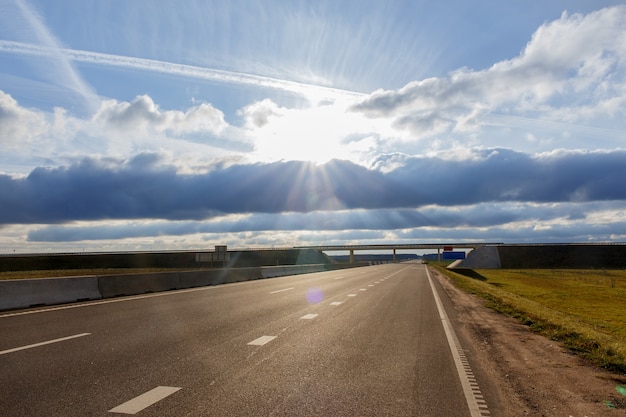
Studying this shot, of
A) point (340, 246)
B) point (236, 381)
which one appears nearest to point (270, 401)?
point (236, 381)

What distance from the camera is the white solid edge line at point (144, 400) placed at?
17.1 feet

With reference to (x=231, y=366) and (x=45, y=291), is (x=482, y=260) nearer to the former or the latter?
(x=45, y=291)

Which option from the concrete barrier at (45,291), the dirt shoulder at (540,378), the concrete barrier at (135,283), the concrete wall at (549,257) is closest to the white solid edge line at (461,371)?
the dirt shoulder at (540,378)

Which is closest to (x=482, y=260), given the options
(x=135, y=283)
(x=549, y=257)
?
(x=549, y=257)

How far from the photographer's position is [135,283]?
A: 70.8 ft

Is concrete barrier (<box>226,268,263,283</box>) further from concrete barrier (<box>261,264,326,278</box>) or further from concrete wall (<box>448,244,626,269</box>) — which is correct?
concrete wall (<box>448,244,626,269</box>)

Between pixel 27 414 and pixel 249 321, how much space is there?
24.6ft

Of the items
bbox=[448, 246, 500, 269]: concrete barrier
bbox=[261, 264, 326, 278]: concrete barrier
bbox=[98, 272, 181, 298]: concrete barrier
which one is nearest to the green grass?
bbox=[98, 272, 181, 298]: concrete barrier

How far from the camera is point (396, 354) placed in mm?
8719

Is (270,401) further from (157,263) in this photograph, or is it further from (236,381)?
(157,263)

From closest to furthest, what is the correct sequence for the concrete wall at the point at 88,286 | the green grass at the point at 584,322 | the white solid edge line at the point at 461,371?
the white solid edge line at the point at 461,371 < the green grass at the point at 584,322 < the concrete wall at the point at 88,286

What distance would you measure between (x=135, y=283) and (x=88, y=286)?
2978 mm

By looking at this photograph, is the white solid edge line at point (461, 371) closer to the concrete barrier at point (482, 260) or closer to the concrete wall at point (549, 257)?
the concrete barrier at point (482, 260)

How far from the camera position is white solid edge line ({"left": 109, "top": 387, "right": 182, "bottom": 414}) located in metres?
5.23
